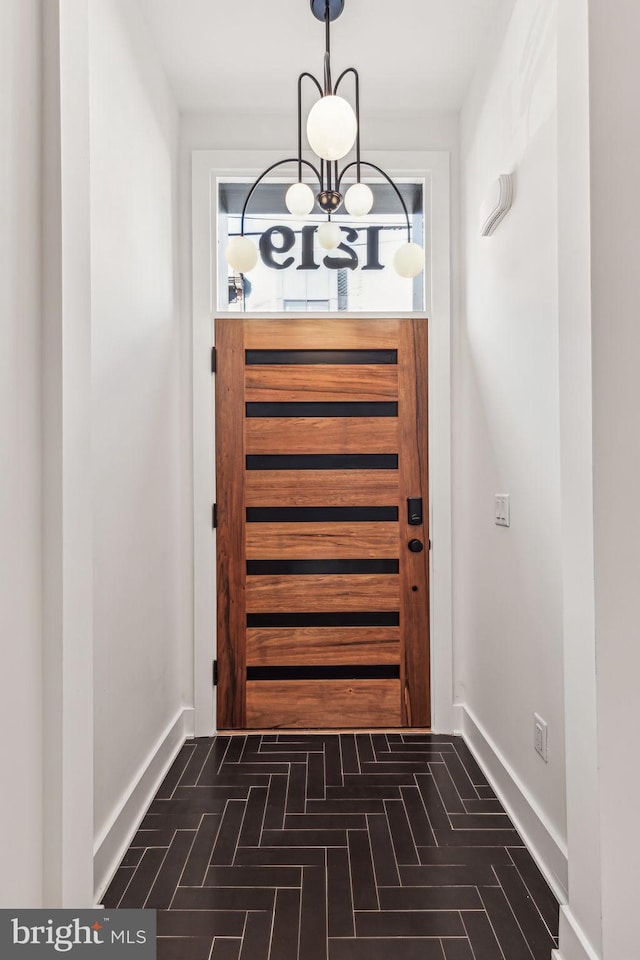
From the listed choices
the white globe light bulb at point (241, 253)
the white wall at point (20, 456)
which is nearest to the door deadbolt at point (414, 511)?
the white globe light bulb at point (241, 253)

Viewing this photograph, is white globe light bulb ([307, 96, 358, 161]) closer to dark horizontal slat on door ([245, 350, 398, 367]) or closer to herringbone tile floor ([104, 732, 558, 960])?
dark horizontal slat on door ([245, 350, 398, 367])

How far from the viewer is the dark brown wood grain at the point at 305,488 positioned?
3174 mm

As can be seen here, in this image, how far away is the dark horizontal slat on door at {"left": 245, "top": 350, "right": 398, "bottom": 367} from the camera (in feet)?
10.4

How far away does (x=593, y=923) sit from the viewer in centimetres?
138

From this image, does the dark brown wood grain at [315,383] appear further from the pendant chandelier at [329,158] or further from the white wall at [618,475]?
the white wall at [618,475]

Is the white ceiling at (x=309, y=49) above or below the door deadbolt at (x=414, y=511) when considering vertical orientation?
above

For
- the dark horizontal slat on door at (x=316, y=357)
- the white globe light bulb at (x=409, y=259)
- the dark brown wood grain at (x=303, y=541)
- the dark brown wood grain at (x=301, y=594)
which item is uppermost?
the white globe light bulb at (x=409, y=259)

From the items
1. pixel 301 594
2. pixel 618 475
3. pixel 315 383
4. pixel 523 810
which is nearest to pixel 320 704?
pixel 301 594

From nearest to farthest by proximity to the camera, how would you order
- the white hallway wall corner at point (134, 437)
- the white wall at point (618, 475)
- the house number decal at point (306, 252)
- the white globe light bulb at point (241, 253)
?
the white wall at point (618, 475)
the white hallway wall corner at point (134, 437)
the white globe light bulb at point (241, 253)
the house number decal at point (306, 252)

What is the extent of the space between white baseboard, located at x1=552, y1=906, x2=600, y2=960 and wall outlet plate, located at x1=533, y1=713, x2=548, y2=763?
0.53 m

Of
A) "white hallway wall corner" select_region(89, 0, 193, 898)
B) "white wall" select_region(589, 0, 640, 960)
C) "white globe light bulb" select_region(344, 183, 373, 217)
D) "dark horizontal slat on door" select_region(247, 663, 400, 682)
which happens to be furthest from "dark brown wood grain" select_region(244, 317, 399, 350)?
"white wall" select_region(589, 0, 640, 960)

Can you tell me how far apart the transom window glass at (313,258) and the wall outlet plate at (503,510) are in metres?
1.23

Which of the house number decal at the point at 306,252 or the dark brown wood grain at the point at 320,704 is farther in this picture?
the house number decal at the point at 306,252

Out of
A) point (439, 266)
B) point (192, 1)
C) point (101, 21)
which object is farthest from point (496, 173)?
point (101, 21)
